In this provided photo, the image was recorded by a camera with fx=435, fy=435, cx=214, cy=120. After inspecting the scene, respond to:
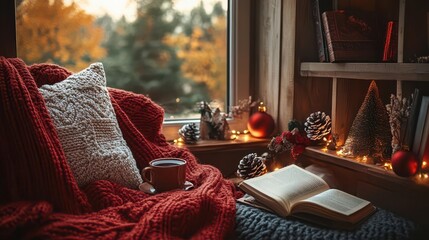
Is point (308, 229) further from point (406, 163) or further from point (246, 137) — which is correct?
point (246, 137)

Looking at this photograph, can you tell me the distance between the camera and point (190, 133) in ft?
5.68

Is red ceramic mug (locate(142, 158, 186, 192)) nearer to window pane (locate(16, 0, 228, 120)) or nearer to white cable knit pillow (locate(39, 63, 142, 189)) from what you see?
white cable knit pillow (locate(39, 63, 142, 189))

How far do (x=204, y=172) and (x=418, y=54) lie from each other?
81 centimetres

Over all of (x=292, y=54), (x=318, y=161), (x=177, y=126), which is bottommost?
(x=318, y=161)

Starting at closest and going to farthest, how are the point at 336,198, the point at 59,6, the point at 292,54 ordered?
the point at 336,198
the point at 59,6
the point at 292,54

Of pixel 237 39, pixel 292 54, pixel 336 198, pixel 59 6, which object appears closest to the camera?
pixel 336 198

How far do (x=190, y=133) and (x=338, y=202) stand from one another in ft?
2.36

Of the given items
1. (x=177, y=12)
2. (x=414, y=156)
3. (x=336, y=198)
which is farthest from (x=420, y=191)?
(x=177, y=12)

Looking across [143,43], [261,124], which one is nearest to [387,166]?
[261,124]

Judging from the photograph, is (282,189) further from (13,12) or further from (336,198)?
(13,12)

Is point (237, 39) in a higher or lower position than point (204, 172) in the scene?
higher

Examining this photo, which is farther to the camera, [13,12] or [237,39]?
[237,39]

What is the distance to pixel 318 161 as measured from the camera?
169 cm

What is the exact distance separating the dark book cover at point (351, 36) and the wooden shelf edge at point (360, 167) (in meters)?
0.35
